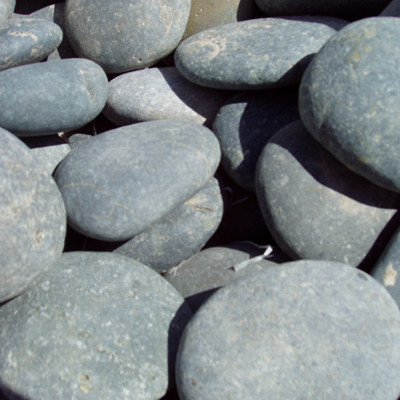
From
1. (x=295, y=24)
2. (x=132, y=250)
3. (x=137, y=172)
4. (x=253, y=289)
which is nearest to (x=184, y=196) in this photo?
(x=137, y=172)

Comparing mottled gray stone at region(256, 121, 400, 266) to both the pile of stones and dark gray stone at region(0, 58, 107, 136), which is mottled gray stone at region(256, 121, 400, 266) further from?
dark gray stone at region(0, 58, 107, 136)

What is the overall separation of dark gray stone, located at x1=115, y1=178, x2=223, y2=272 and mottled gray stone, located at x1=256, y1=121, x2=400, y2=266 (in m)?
0.26

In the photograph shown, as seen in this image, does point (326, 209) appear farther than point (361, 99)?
Yes

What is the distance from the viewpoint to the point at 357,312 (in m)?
1.37

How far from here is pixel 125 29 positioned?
2.05 meters

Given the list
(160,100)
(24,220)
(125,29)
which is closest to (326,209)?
(160,100)

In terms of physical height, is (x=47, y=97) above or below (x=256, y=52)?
below

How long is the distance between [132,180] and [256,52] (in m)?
0.68

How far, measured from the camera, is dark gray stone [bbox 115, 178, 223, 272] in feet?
5.90

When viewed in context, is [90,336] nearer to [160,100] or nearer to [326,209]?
[326,209]

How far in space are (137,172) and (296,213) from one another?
0.55 metres

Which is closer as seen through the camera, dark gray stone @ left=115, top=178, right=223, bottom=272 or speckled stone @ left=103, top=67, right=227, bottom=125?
dark gray stone @ left=115, top=178, right=223, bottom=272

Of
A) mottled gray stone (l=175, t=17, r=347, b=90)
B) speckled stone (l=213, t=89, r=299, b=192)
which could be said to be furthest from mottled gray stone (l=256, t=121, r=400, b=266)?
mottled gray stone (l=175, t=17, r=347, b=90)

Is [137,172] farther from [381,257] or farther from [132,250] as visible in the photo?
[381,257]
